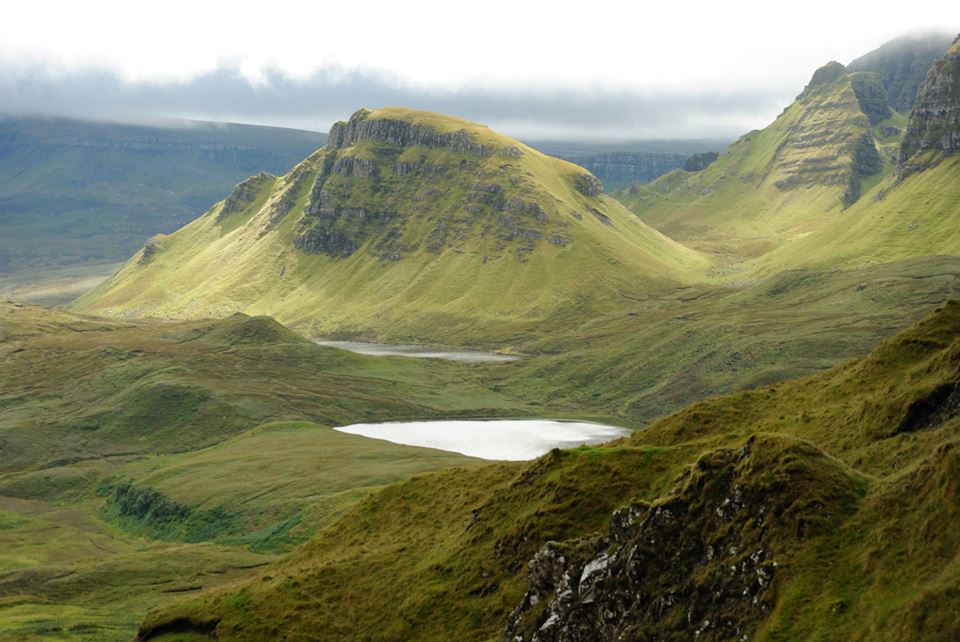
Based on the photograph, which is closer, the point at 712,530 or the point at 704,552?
the point at 704,552

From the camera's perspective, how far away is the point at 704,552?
55.6 meters

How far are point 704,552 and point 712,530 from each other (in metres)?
1.34

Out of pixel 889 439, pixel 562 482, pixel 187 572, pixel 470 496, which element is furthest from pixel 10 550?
pixel 889 439

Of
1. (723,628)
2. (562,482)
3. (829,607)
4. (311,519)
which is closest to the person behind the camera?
(829,607)

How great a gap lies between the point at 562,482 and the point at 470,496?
2082 cm

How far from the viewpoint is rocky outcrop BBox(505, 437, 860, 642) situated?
2080 inches

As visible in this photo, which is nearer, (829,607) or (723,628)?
(829,607)

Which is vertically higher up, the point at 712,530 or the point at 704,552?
the point at 712,530

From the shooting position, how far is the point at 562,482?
2953 inches

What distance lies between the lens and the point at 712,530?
56281 millimetres

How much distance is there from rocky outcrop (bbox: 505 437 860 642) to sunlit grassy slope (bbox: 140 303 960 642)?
106 mm

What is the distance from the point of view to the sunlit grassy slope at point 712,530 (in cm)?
4894

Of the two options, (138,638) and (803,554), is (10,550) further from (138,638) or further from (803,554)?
(803,554)

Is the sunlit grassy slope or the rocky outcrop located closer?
the sunlit grassy slope
